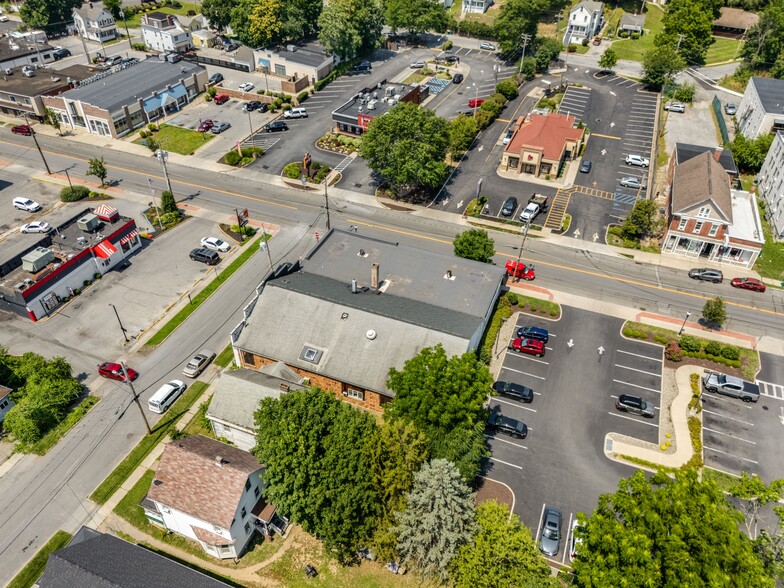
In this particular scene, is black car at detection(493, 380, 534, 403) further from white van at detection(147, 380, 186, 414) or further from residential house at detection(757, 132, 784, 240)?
residential house at detection(757, 132, 784, 240)

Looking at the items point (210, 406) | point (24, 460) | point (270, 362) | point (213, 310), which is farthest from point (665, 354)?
point (24, 460)

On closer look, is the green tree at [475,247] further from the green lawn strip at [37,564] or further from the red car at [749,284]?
the green lawn strip at [37,564]

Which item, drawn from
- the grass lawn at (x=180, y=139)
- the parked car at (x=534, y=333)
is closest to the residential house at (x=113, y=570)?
the parked car at (x=534, y=333)

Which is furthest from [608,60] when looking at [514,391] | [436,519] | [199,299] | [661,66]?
[436,519]

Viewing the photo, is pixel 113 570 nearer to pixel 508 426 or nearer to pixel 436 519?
pixel 436 519

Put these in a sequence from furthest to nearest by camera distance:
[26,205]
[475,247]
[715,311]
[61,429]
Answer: [26,205], [475,247], [715,311], [61,429]

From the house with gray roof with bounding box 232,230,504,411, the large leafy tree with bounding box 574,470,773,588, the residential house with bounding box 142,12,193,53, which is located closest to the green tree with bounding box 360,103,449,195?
the house with gray roof with bounding box 232,230,504,411
